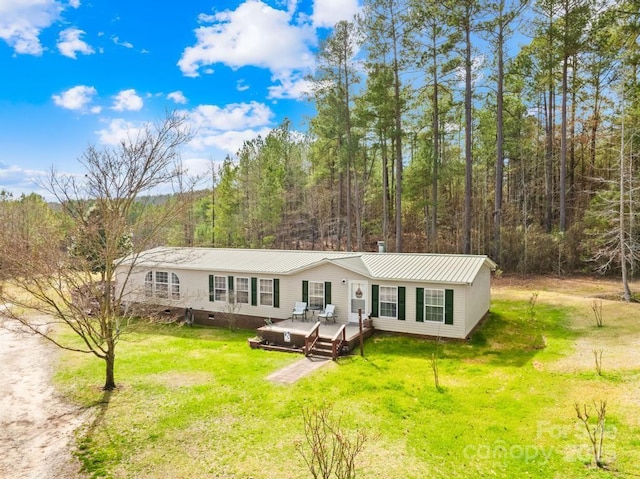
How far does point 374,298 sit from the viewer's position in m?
14.9

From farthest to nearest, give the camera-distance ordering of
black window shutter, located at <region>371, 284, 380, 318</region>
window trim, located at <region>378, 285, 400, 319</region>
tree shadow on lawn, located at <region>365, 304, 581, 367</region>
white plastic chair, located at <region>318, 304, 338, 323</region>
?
1. white plastic chair, located at <region>318, 304, 338, 323</region>
2. black window shutter, located at <region>371, 284, 380, 318</region>
3. window trim, located at <region>378, 285, 400, 319</region>
4. tree shadow on lawn, located at <region>365, 304, 581, 367</region>

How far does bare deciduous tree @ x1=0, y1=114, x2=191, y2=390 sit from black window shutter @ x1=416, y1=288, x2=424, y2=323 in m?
8.57

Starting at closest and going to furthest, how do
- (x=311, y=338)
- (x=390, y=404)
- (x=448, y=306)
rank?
(x=390, y=404)
(x=311, y=338)
(x=448, y=306)

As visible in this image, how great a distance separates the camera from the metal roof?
14.2 m

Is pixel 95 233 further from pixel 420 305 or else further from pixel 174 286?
pixel 420 305

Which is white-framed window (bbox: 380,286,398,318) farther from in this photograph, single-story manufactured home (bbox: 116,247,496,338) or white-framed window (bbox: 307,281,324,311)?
white-framed window (bbox: 307,281,324,311)

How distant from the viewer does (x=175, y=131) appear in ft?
36.7

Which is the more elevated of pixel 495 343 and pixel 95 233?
pixel 95 233

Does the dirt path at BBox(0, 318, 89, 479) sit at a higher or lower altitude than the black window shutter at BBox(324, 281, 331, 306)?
lower

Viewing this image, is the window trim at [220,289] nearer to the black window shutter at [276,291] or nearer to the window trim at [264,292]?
the window trim at [264,292]

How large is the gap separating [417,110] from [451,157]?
4.91 metres

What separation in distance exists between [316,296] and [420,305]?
13.6 feet

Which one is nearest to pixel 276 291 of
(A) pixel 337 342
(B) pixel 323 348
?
(B) pixel 323 348

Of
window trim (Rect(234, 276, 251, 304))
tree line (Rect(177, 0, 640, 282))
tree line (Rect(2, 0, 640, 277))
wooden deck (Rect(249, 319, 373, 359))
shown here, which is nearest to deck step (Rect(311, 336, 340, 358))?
wooden deck (Rect(249, 319, 373, 359))
